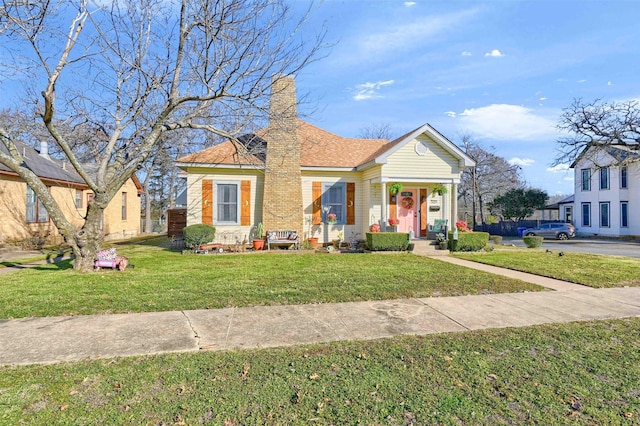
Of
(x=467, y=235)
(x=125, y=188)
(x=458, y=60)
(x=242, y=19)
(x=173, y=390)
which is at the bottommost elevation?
A: (x=173, y=390)

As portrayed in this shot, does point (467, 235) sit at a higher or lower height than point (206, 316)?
higher

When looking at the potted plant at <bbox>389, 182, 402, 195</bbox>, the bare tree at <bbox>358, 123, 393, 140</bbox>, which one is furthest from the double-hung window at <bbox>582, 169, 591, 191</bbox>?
the potted plant at <bbox>389, 182, 402, 195</bbox>

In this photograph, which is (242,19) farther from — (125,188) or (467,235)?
(125,188)

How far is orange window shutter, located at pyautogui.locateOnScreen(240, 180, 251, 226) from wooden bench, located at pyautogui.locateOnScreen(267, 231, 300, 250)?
53.8 inches

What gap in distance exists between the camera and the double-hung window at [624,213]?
27016 mm

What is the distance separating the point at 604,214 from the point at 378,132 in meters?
21.1

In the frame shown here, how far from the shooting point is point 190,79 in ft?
31.8

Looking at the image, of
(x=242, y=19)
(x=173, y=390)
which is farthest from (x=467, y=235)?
(x=173, y=390)

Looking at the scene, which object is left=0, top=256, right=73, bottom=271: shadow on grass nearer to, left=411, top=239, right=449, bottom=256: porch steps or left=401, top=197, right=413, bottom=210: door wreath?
left=411, top=239, right=449, bottom=256: porch steps

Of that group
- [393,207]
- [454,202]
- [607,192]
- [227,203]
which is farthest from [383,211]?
[607,192]

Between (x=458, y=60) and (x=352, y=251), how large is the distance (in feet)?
26.3

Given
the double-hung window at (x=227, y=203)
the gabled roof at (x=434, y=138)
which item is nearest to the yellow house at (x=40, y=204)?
the double-hung window at (x=227, y=203)

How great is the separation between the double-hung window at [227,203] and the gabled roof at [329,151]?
3.48 feet

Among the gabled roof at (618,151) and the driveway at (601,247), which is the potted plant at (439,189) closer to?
the driveway at (601,247)
